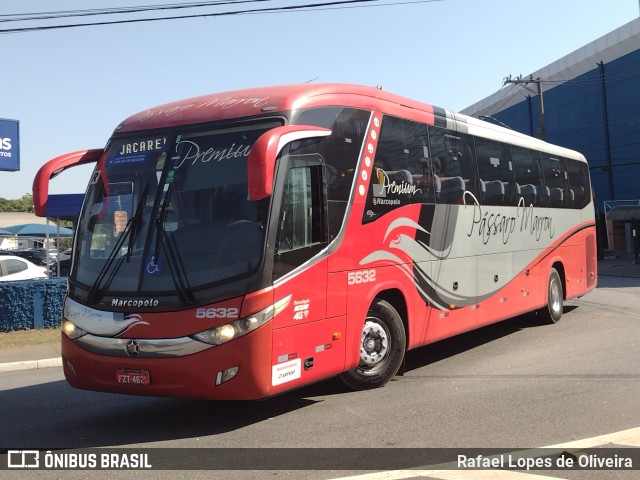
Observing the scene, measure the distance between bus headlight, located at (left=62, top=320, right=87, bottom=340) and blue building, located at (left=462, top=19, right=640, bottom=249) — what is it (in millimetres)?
31865

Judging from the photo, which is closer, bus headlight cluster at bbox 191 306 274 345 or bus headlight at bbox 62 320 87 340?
bus headlight cluster at bbox 191 306 274 345

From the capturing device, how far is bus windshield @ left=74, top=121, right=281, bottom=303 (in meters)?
5.97

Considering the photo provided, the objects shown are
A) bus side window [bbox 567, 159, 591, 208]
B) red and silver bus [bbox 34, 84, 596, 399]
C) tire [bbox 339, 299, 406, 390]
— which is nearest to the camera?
red and silver bus [bbox 34, 84, 596, 399]

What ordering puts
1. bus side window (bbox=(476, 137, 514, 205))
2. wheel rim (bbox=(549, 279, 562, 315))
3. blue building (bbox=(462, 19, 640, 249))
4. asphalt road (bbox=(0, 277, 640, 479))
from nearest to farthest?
asphalt road (bbox=(0, 277, 640, 479)) → bus side window (bbox=(476, 137, 514, 205)) → wheel rim (bbox=(549, 279, 562, 315)) → blue building (bbox=(462, 19, 640, 249))

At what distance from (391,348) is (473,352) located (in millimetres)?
2812

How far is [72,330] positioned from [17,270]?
39.6 feet

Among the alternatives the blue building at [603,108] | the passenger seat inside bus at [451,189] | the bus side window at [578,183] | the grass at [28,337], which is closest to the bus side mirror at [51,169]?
the passenger seat inside bus at [451,189]

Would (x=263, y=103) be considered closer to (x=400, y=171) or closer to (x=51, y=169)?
(x=400, y=171)

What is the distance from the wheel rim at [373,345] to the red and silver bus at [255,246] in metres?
0.02

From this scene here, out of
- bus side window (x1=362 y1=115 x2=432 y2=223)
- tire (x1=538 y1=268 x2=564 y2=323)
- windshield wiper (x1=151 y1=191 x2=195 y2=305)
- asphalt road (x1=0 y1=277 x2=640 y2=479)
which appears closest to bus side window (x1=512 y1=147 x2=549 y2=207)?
tire (x1=538 y1=268 x2=564 y2=323)

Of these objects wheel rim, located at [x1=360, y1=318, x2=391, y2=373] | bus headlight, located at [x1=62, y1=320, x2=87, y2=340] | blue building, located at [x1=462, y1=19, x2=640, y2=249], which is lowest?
wheel rim, located at [x1=360, y1=318, x2=391, y2=373]

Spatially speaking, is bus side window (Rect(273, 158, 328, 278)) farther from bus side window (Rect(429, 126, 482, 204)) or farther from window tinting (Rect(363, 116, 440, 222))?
bus side window (Rect(429, 126, 482, 204))

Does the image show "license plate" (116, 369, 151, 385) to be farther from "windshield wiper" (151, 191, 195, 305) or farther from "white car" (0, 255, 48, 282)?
"white car" (0, 255, 48, 282)

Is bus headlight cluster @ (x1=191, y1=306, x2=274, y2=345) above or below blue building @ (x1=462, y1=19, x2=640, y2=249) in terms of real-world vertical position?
below
